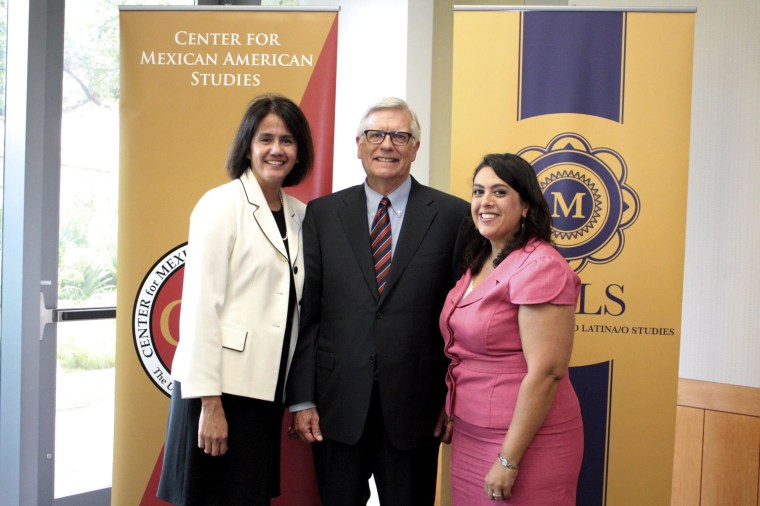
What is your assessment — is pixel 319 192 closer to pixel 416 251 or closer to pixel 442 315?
pixel 416 251

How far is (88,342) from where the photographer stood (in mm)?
3332

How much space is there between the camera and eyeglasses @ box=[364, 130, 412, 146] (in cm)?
217

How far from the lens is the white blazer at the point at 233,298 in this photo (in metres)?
1.93

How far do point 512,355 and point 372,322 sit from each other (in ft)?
1.49

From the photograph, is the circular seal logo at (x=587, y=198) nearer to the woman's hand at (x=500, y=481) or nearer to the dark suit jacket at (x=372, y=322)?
the dark suit jacket at (x=372, y=322)

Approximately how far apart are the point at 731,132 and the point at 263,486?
2.68 metres

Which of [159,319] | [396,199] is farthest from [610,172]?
[159,319]

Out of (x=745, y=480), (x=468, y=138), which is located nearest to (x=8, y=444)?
(x=468, y=138)

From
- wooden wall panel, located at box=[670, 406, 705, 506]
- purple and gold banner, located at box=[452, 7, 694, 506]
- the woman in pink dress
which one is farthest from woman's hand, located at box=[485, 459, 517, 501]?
wooden wall panel, located at box=[670, 406, 705, 506]

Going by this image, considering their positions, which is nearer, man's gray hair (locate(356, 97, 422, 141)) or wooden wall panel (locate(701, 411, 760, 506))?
man's gray hair (locate(356, 97, 422, 141))

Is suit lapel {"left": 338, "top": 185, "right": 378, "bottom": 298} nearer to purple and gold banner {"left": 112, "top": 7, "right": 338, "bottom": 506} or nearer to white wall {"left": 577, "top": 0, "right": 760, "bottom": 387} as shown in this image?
purple and gold banner {"left": 112, "top": 7, "right": 338, "bottom": 506}

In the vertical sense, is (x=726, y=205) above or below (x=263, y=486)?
above

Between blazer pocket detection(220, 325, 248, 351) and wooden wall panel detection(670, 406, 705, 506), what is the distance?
236 centimetres

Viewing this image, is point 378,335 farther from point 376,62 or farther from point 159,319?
point 376,62
